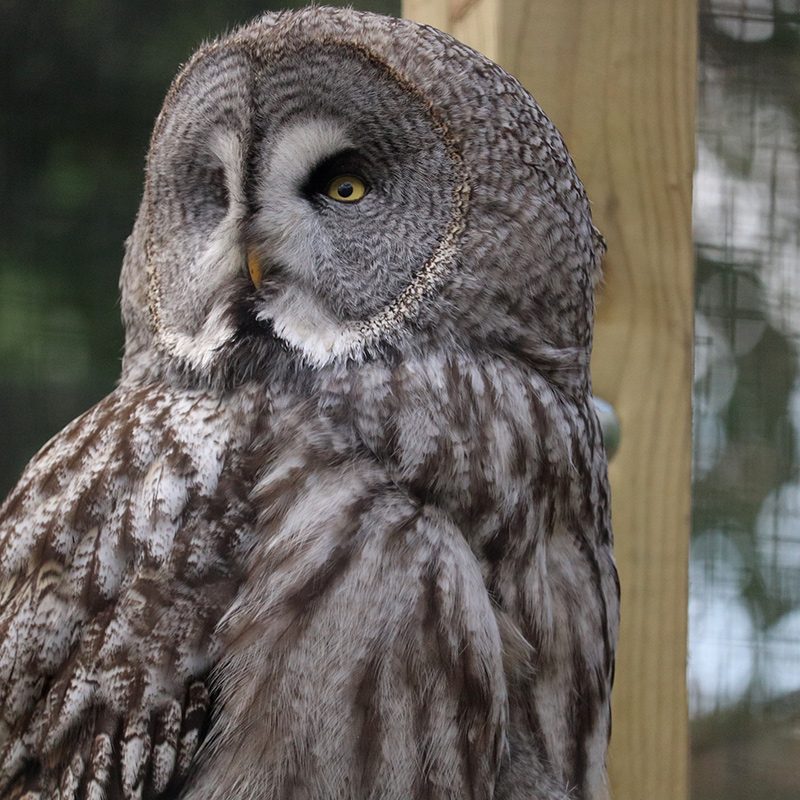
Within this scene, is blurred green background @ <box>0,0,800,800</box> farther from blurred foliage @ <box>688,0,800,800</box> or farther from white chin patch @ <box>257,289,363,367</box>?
white chin patch @ <box>257,289,363,367</box>

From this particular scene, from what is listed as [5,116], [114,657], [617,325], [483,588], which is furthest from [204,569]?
[5,116]

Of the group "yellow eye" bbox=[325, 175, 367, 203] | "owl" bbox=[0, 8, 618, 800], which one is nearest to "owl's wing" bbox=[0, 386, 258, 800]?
"owl" bbox=[0, 8, 618, 800]

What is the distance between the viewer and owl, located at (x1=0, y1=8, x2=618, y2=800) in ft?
3.36

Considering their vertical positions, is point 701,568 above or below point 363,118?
below

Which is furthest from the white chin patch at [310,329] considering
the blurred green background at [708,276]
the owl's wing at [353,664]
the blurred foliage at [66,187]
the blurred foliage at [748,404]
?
the blurred foliage at [748,404]

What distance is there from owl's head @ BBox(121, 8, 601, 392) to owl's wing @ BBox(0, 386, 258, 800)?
0.35ft

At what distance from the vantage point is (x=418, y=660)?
102 cm

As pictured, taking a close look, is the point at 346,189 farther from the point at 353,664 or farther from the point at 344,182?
the point at 353,664

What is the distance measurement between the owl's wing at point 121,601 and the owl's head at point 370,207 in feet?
0.35

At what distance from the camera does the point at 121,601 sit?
1.05 m

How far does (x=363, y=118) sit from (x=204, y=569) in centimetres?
42

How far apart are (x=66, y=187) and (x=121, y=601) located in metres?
1.08

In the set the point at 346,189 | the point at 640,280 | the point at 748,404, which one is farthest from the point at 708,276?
the point at 346,189

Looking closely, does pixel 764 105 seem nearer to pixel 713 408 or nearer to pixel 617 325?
pixel 713 408
